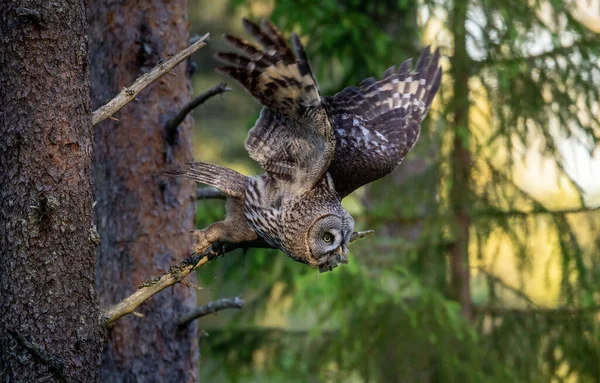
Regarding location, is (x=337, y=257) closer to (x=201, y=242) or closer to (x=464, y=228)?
(x=201, y=242)

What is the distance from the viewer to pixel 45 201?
124 inches

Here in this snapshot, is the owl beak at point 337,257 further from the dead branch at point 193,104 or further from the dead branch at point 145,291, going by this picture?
the dead branch at point 193,104

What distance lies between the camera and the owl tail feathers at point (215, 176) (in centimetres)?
449

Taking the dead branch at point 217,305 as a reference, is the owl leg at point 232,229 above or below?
above

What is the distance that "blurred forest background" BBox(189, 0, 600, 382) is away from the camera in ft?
23.8

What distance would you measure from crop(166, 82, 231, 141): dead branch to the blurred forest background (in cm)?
254

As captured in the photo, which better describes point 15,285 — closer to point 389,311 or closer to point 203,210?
point 203,210

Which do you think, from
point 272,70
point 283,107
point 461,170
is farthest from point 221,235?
point 461,170

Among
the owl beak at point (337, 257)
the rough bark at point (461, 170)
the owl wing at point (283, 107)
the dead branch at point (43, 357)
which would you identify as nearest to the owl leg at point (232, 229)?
the owl wing at point (283, 107)

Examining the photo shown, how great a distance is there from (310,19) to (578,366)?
4359 millimetres

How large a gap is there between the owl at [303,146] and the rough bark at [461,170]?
1.68m

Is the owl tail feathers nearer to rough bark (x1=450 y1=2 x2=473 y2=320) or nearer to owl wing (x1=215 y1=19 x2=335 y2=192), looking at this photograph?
owl wing (x1=215 y1=19 x2=335 y2=192)

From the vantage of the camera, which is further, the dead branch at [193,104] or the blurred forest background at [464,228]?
the blurred forest background at [464,228]

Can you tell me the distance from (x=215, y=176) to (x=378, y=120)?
152 centimetres
